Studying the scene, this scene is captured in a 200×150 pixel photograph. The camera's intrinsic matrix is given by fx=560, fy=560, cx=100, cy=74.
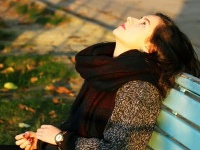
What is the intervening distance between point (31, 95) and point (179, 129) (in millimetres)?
3085

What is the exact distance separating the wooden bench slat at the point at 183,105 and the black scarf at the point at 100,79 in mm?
156

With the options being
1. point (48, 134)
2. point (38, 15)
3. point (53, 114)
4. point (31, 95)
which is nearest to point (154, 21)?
point (48, 134)

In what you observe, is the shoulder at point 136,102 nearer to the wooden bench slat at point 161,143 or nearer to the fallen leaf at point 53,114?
the wooden bench slat at point 161,143

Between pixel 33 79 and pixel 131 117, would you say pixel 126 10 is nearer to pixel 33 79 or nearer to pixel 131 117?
pixel 33 79

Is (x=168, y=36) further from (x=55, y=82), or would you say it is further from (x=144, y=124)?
(x=55, y=82)

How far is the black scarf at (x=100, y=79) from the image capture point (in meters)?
2.57

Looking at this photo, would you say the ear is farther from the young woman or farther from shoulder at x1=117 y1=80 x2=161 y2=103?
shoulder at x1=117 y1=80 x2=161 y2=103

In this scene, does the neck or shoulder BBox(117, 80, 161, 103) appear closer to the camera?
shoulder BBox(117, 80, 161, 103)

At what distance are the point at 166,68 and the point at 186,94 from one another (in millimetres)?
154

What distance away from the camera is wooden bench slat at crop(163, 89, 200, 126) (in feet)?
8.29

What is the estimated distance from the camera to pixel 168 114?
2.71 m

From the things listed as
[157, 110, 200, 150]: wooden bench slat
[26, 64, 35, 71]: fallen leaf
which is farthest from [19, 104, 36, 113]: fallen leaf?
[157, 110, 200, 150]: wooden bench slat

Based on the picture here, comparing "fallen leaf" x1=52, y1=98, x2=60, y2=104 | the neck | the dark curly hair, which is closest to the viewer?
the dark curly hair

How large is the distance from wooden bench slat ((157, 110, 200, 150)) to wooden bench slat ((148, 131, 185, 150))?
4 cm
